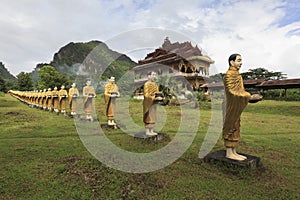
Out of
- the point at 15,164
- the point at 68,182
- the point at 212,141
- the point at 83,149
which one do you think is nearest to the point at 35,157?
the point at 15,164

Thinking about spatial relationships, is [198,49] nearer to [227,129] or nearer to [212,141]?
[212,141]

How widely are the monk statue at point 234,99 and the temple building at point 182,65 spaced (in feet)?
64.2

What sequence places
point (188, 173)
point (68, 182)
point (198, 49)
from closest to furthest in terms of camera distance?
point (68, 182), point (188, 173), point (198, 49)

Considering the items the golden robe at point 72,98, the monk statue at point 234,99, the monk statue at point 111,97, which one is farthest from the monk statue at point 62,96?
the monk statue at point 234,99

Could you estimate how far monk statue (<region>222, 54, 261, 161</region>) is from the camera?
4.16 m

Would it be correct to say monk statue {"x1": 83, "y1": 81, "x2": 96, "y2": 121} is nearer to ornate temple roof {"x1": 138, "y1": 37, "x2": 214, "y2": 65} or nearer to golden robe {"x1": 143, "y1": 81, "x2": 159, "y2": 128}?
golden robe {"x1": 143, "y1": 81, "x2": 159, "y2": 128}

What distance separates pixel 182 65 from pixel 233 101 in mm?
22058

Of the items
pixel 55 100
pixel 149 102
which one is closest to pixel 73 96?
pixel 55 100

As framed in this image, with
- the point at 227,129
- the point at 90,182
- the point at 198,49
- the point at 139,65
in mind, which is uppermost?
the point at 198,49

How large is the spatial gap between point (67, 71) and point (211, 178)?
178 ft

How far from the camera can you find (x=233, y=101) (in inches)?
165

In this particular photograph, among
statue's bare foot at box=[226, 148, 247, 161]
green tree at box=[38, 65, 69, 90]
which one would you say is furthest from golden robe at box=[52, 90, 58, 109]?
green tree at box=[38, 65, 69, 90]

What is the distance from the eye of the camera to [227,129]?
4.43m

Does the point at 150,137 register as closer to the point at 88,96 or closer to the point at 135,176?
the point at 135,176
